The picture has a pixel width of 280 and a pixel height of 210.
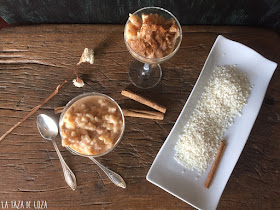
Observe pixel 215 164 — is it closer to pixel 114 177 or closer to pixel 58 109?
pixel 114 177

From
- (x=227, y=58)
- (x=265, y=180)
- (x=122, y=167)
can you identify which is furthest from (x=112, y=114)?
(x=265, y=180)

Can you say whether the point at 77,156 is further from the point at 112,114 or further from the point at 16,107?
the point at 16,107

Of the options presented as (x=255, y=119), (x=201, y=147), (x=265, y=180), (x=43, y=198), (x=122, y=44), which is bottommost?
(x=43, y=198)

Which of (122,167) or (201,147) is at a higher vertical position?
(201,147)

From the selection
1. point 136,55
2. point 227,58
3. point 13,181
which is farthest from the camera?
point 227,58

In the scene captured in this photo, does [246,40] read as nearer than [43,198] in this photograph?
No

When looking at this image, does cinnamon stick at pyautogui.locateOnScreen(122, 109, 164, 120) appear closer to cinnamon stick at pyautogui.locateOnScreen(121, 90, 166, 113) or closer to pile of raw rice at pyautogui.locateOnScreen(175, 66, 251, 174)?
cinnamon stick at pyautogui.locateOnScreen(121, 90, 166, 113)

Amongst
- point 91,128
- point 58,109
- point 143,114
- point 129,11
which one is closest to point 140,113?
point 143,114

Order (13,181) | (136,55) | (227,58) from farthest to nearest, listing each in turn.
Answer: (227,58) < (13,181) < (136,55)
